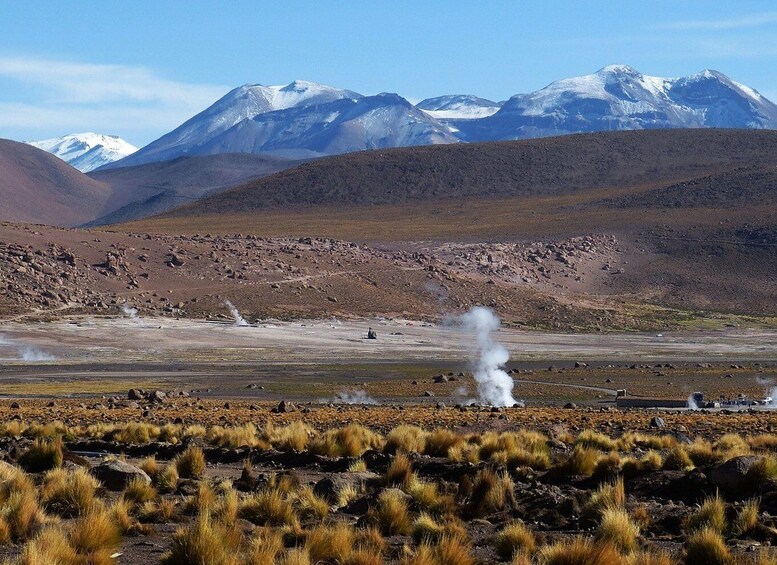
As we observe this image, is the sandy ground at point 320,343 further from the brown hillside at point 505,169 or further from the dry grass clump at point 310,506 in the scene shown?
the brown hillside at point 505,169

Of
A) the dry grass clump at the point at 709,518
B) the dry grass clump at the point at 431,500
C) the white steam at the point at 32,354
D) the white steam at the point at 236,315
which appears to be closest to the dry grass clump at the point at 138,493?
the dry grass clump at the point at 431,500

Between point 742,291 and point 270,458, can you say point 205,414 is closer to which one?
point 270,458

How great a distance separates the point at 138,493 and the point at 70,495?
969mm

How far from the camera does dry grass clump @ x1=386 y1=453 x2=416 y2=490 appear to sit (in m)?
15.7

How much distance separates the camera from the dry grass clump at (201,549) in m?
10.5

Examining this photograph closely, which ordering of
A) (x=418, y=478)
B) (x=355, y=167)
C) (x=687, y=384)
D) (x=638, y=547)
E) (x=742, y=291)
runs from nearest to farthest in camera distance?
(x=638, y=547) → (x=418, y=478) → (x=687, y=384) → (x=742, y=291) → (x=355, y=167)

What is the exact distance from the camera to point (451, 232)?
129750mm

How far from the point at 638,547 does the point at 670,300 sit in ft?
331

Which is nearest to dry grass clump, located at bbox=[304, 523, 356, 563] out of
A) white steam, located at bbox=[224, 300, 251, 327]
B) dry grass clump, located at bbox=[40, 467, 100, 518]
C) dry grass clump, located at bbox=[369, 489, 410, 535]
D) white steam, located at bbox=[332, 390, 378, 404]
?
dry grass clump, located at bbox=[369, 489, 410, 535]

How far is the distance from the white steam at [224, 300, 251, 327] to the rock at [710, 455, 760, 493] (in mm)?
63475

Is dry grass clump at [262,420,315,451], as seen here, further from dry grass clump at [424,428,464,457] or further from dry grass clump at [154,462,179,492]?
dry grass clump at [154,462,179,492]

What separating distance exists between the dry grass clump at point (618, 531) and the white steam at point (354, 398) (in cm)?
2771

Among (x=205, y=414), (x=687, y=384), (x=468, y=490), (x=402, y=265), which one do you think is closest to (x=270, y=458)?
(x=468, y=490)

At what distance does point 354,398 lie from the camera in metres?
42.0
